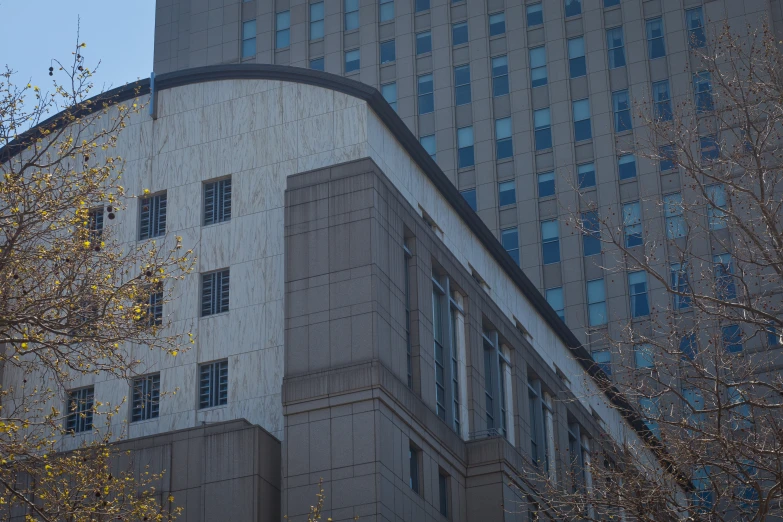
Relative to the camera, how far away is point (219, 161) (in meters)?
44.5

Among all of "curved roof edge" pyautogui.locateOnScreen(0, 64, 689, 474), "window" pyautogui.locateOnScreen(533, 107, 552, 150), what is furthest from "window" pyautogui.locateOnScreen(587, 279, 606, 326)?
"curved roof edge" pyautogui.locateOnScreen(0, 64, 689, 474)

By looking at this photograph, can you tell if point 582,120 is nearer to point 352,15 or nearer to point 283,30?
point 352,15

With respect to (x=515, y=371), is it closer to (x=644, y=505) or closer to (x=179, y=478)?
(x=179, y=478)

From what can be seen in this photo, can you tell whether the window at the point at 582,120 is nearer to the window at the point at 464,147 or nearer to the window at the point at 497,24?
the window at the point at 464,147

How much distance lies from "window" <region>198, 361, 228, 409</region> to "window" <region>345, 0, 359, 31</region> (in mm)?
60812

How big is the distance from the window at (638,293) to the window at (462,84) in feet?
62.3

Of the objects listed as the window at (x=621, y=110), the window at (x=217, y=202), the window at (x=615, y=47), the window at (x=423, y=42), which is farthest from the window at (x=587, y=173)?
the window at (x=217, y=202)

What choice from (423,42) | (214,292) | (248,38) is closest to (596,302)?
(423,42)

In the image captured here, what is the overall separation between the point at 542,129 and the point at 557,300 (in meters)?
13.2

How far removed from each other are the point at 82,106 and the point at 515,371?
1273 inches

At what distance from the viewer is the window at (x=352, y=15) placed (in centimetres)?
9838

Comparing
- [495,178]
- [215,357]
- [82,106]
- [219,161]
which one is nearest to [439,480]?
[215,357]

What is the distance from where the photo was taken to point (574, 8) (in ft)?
303

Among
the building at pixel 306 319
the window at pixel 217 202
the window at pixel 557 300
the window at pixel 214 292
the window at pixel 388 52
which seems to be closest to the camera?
the building at pixel 306 319
